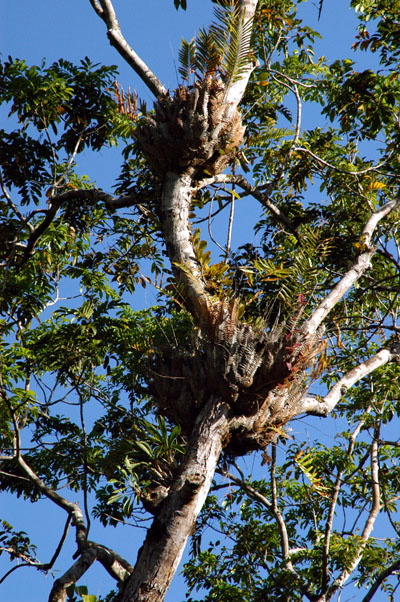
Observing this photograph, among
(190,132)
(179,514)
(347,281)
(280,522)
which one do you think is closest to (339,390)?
(347,281)

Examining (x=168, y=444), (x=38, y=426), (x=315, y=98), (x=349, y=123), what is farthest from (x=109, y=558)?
(x=315, y=98)

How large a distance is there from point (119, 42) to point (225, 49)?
2.74 ft

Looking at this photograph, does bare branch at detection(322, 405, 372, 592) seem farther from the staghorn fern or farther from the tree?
the staghorn fern

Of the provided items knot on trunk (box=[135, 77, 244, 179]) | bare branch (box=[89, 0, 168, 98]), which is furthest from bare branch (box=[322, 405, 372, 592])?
bare branch (box=[89, 0, 168, 98])

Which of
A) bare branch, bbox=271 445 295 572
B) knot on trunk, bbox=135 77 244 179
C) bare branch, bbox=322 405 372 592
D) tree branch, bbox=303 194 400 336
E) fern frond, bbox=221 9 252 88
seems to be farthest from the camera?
bare branch, bbox=271 445 295 572

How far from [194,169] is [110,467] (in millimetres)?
1970

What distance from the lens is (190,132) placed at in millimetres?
3818

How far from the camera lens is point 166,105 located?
397 centimetres

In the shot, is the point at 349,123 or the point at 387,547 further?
the point at 349,123

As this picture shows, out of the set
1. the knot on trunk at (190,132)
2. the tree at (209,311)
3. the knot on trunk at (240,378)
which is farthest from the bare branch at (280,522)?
the knot on trunk at (190,132)

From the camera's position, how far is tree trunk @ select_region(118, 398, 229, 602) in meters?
2.65

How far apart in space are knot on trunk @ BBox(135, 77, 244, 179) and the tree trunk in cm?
165

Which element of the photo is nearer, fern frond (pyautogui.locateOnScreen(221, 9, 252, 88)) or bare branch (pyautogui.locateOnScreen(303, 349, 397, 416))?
bare branch (pyautogui.locateOnScreen(303, 349, 397, 416))

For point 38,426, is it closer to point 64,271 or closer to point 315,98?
point 64,271
